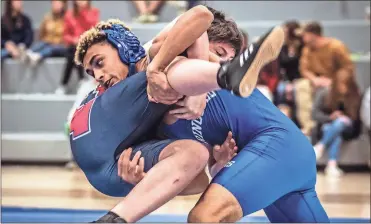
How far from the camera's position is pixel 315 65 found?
6352 mm

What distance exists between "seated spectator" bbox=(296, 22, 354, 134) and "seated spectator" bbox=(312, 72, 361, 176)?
0.30 feet

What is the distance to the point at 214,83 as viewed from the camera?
204cm

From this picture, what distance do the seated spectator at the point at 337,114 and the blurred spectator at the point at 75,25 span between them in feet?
6.97

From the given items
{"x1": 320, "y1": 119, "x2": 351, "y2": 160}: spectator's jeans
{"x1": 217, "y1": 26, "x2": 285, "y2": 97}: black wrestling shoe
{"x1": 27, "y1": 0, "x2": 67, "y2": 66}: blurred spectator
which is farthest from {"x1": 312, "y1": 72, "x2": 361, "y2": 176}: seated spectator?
{"x1": 217, "y1": 26, "x2": 285, "y2": 97}: black wrestling shoe

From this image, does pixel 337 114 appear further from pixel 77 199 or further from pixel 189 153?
pixel 189 153

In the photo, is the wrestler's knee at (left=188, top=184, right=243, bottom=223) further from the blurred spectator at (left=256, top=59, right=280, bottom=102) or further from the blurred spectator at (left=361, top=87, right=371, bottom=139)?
the blurred spectator at (left=361, top=87, right=371, bottom=139)

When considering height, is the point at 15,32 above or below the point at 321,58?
below

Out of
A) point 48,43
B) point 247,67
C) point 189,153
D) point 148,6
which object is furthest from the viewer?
point 48,43

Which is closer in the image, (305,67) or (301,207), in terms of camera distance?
(301,207)

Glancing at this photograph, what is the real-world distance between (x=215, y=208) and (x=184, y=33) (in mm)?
531

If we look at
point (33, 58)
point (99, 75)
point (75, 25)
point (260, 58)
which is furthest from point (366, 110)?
point (260, 58)

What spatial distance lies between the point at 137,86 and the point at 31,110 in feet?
15.1

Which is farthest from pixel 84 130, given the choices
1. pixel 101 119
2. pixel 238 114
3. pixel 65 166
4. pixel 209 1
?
pixel 65 166

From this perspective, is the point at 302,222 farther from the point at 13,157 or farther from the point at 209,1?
the point at 13,157
